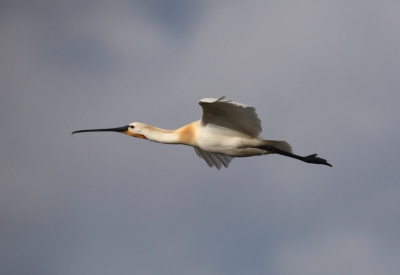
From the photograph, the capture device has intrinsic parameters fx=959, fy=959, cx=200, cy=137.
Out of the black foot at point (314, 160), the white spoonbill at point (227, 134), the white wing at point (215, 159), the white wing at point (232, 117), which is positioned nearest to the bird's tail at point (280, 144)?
the white spoonbill at point (227, 134)

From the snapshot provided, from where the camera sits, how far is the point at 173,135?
18.3 metres

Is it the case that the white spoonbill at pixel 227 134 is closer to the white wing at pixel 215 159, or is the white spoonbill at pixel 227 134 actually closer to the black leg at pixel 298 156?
the black leg at pixel 298 156

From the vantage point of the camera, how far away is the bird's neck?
17844mm

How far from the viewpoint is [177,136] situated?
713 inches

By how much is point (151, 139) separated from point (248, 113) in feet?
8.39

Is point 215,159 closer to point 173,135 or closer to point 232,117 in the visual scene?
point 173,135

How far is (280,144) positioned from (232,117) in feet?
3.97

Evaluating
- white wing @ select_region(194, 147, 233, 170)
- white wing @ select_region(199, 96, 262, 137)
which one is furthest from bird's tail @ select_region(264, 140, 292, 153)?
white wing @ select_region(194, 147, 233, 170)

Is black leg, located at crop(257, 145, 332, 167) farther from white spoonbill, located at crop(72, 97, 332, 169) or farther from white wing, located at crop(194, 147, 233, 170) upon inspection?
white wing, located at crop(194, 147, 233, 170)

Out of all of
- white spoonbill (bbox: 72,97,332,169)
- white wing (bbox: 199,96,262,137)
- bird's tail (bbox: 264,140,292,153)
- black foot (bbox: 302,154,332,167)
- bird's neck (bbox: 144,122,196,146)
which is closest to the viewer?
white wing (bbox: 199,96,262,137)

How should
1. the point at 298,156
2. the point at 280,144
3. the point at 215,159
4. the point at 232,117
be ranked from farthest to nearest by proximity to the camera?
the point at 215,159
the point at 298,156
the point at 280,144
the point at 232,117

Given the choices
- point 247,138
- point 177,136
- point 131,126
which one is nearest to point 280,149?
point 247,138

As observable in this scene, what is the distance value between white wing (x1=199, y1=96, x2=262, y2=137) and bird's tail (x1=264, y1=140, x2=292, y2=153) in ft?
0.98

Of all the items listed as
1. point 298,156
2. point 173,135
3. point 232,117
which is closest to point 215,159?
point 173,135
